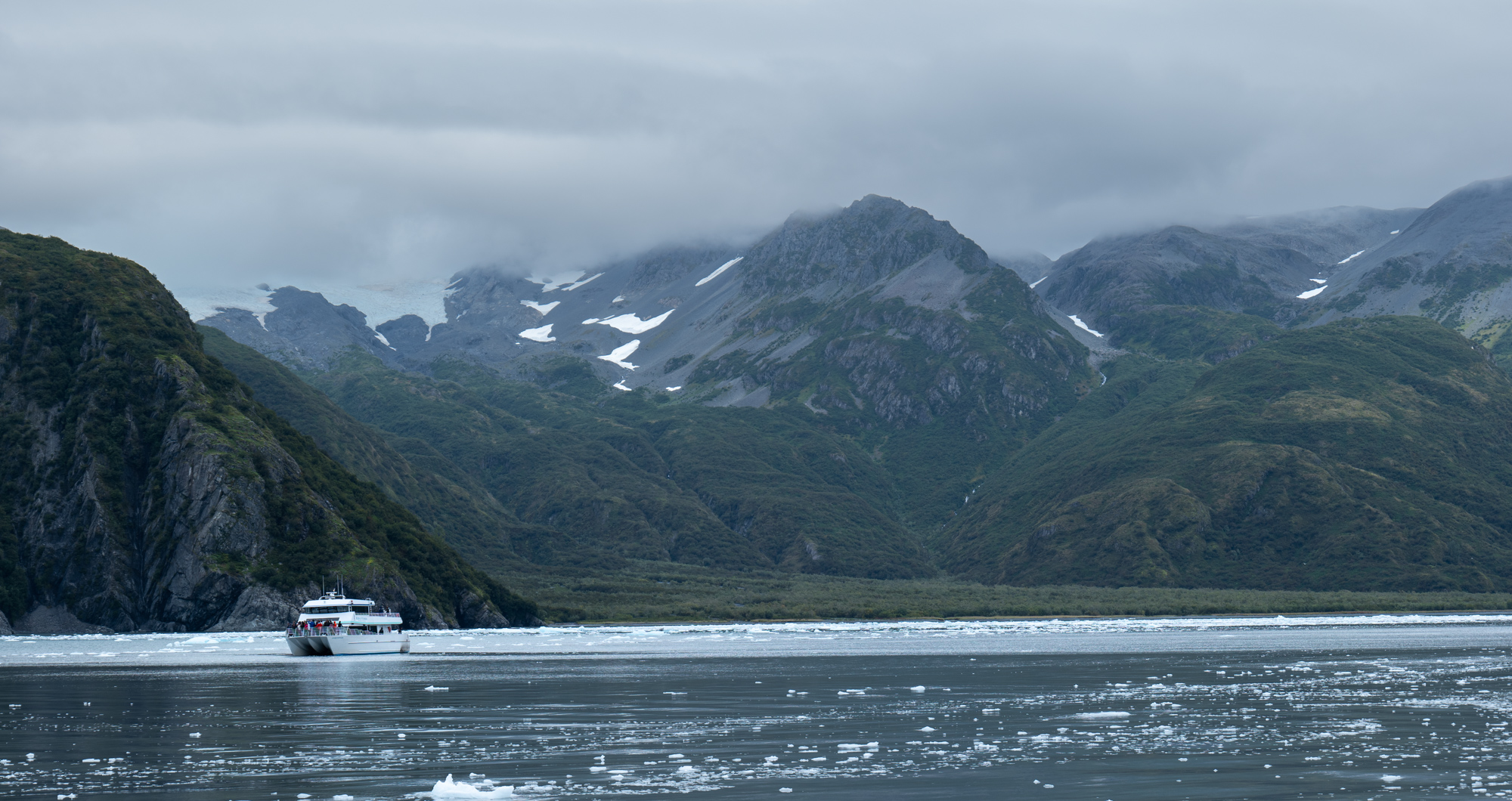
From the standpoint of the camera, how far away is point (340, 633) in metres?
134

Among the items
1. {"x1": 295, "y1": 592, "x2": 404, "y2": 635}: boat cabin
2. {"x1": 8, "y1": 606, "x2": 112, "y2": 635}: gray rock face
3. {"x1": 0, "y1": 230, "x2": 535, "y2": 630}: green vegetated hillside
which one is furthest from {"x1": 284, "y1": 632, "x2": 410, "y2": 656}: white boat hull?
{"x1": 8, "y1": 606, "x2": 112, "y2": 635}: gray rock face

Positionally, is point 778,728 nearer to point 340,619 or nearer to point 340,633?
point 340,633

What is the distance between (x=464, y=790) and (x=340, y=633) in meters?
104

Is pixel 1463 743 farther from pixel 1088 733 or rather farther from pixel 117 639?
pixel 117 639

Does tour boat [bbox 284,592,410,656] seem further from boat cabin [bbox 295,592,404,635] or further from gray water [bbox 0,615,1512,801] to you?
gray water [bbox 0,615,1512,801]

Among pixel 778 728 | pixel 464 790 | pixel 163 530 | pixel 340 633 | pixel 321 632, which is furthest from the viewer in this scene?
pixel 163 530

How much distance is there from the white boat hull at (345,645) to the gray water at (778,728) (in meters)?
16.4

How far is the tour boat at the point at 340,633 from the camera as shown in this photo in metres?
131

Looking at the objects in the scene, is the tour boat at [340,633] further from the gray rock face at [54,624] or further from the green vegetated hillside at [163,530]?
the gray rock face at [54,624]

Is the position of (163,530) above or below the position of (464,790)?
above

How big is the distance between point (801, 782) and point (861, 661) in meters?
69.8

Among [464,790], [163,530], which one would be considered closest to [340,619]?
[163,530]

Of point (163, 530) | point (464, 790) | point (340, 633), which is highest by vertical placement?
point (163, 530)

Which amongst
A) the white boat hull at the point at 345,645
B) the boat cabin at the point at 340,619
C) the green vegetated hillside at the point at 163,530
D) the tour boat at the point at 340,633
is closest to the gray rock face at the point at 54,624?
the green vegetated hillside at the point at 163,530
